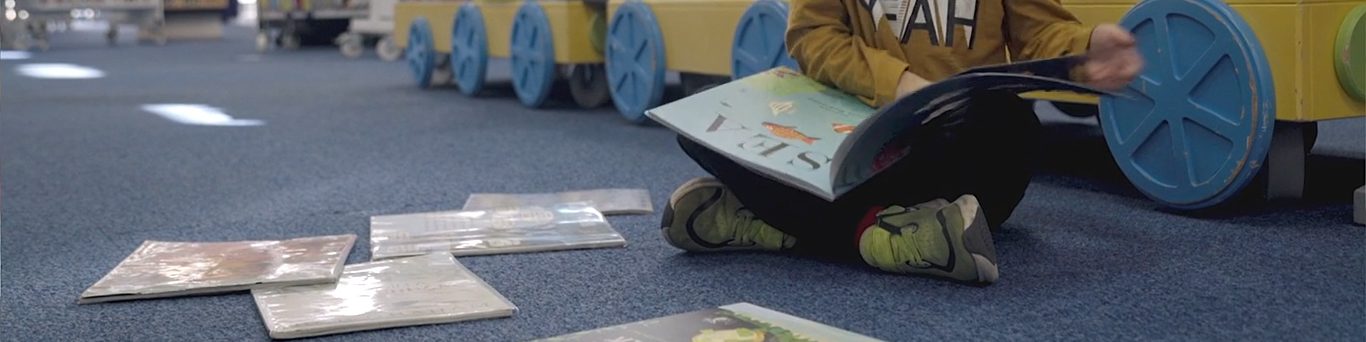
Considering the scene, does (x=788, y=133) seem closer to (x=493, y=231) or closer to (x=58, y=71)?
(x=493, y=231)

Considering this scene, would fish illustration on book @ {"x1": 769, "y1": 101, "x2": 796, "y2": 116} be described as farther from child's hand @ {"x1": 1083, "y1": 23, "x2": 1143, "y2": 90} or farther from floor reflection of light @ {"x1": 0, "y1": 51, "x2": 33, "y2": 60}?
floor reflection of light @ {"x1": 0, "y1": 51, "x2": 33, "y2": 60}

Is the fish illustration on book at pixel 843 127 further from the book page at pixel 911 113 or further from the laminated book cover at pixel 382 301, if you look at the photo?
the laminated book cover at pixel 382 301

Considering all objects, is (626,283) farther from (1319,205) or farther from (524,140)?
(524,140)

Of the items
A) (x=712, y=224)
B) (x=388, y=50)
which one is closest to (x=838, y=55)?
(x=712, y=224)

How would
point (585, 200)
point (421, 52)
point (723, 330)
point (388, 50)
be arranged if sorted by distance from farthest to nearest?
1. point (388, 50)
2. point (421, 52)
3. point (585, 200)
4. point (723, 330)

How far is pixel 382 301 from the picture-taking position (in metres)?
0.87

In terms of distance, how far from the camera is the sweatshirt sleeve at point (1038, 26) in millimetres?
958

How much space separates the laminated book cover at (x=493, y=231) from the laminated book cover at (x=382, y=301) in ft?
0.29

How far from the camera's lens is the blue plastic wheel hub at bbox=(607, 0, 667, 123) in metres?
2.02

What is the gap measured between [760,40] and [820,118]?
74cm

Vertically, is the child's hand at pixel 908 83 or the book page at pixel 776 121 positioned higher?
the child's hand at pixel 908 83

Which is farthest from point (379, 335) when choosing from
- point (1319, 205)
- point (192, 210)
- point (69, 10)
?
point (69, 10)

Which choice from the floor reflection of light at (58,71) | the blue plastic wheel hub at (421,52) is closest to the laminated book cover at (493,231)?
the blue plastic wheel hub at (421,52)

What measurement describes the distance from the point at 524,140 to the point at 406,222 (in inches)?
28.6
